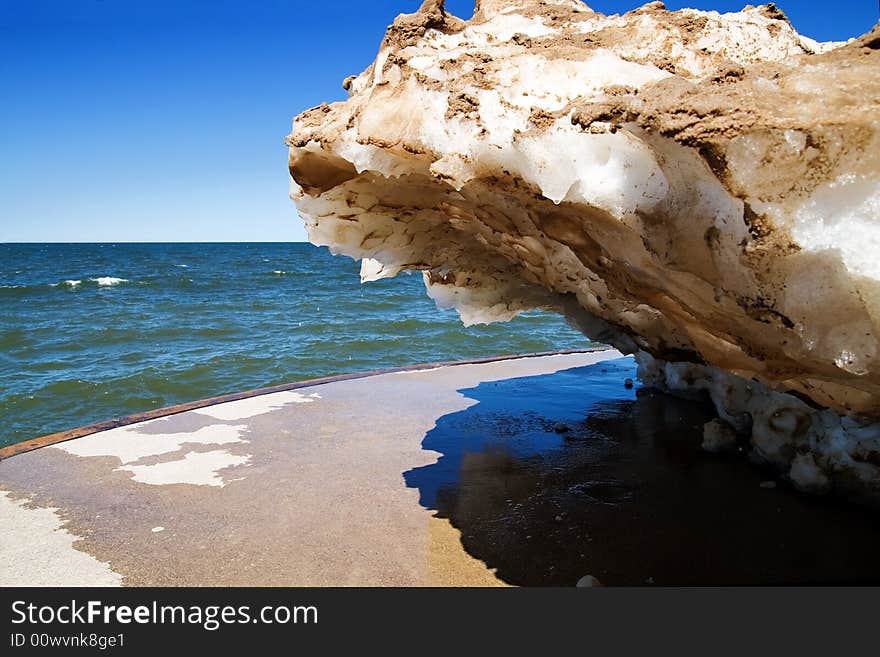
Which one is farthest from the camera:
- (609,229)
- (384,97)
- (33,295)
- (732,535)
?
(33,295)

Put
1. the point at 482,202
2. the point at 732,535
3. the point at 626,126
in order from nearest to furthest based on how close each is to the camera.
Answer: the point at 626,126 < the point at 482,202 < the point at 732,535

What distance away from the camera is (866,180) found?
151 cm

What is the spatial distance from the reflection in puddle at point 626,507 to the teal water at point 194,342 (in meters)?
6.70

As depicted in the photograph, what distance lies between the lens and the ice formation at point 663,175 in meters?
1.58

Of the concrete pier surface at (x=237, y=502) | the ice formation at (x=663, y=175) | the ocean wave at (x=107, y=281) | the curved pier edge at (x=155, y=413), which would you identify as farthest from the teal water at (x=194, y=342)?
the ice formation at (x=663, y=175)

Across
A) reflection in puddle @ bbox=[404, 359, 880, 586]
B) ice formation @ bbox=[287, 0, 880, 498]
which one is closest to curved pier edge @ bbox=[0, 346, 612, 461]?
reflection in puddle @ bbox=[404, 359, 880, 586]

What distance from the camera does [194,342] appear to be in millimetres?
14211

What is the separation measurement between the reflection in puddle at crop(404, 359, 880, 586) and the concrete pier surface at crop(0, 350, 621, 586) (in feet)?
0.72

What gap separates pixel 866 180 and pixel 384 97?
1.83m

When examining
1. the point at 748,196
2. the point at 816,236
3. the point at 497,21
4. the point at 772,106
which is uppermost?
the point at 497,21

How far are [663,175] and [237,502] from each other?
115 inches

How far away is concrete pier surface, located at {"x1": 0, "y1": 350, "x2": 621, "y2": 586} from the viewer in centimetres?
279

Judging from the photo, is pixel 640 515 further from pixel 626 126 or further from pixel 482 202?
pixel 626 126
